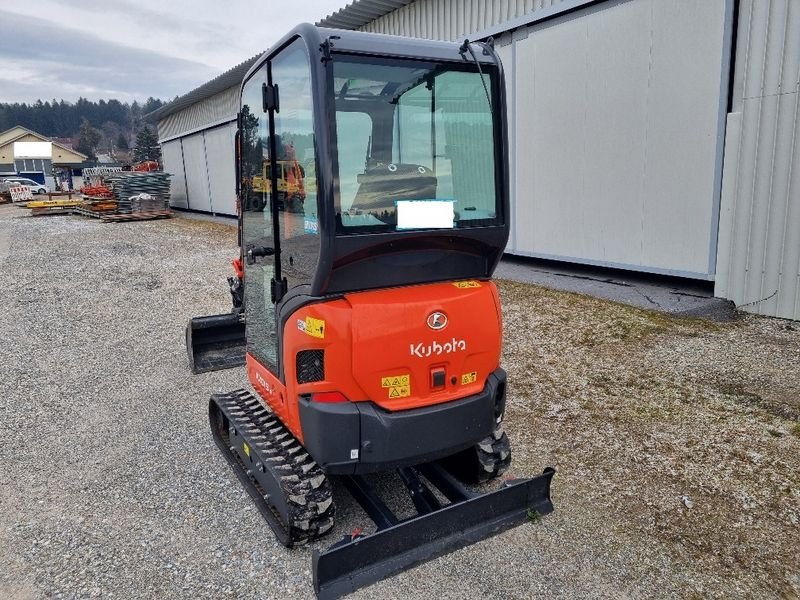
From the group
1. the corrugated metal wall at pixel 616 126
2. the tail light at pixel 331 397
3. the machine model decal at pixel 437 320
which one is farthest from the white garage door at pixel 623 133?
the tail light at pixel 331 397

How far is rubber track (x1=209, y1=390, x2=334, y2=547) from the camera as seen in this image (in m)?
3.11

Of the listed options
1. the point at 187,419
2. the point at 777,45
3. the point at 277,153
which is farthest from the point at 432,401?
the point at 777,45

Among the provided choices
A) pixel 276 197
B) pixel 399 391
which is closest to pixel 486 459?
pixel 399 391

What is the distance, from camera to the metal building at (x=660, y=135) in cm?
694

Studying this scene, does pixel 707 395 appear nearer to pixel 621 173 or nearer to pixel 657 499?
pixel 657 499

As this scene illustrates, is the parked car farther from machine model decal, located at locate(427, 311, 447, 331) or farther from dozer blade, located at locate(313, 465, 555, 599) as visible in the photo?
dozer blade, located at locate(313, 465, 555, 599)

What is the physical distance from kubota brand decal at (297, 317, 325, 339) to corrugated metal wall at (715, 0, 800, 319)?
21.2 ft

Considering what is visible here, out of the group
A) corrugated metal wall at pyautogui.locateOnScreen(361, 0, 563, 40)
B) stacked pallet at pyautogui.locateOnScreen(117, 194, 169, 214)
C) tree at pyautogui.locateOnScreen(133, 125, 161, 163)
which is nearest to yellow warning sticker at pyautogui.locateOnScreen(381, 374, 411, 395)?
corrugated metal wall at pyautogui.locateOnScreen(361, 0, 563, 40)

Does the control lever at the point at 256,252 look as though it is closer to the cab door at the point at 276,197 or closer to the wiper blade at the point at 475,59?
the cab door at the point at 276,197

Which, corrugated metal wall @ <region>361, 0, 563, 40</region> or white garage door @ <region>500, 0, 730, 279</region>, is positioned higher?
corrugated metal wall @ <region>361, 0, 563, 40</region>

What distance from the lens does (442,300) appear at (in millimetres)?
3037

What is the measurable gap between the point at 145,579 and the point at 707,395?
468 cm

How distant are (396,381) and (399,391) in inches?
2.5

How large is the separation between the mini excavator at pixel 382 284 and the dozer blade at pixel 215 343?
2.89 metres
